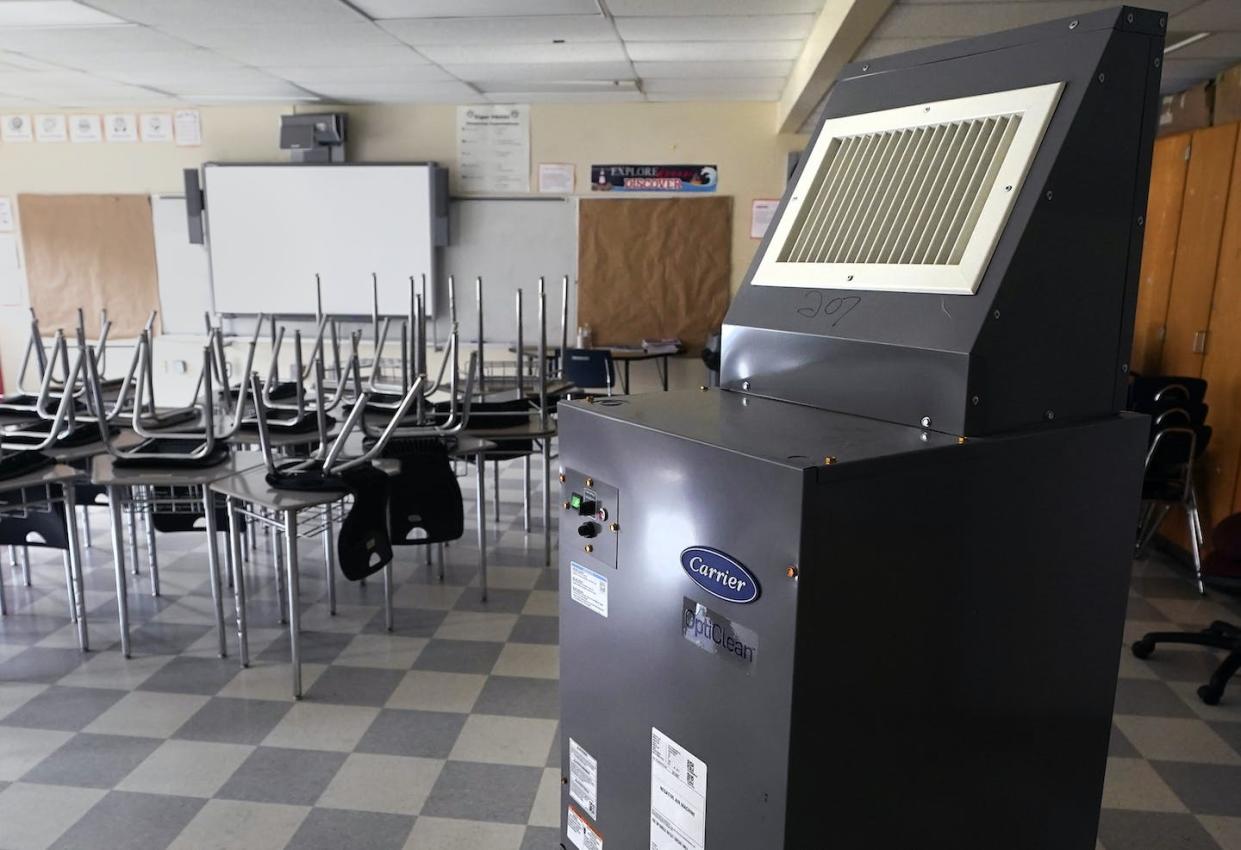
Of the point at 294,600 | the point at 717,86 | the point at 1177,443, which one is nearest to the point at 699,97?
the point at 717,86

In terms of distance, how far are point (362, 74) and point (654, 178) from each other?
212 centimetres

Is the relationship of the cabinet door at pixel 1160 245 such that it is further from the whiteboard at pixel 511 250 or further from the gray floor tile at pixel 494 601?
the whiteboard at pixel 511 250

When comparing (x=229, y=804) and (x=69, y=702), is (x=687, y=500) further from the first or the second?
(x=69, y=702)

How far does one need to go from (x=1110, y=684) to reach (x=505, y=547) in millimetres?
3269

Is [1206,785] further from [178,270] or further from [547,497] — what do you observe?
[178,270]

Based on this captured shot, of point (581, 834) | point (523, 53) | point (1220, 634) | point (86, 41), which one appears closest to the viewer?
point (581, 834)

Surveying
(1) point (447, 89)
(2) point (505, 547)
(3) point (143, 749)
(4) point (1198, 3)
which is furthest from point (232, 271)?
(4) point (1198, 3)

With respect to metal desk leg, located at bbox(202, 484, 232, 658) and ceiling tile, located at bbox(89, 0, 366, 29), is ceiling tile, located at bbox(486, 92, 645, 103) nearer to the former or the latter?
ceiling tile, located at bbox(89, 0, 366, 29)

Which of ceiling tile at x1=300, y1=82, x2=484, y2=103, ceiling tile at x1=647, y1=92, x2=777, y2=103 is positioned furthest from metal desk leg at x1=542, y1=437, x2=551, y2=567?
ceiling tile at x1=647, y1=92, x2=777, y2=103

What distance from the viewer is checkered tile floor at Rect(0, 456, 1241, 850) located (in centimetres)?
211

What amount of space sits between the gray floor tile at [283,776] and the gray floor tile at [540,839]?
0.58 meters

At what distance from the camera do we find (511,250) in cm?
652

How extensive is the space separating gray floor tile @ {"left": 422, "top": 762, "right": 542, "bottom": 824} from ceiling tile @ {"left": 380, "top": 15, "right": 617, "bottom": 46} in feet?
10.7

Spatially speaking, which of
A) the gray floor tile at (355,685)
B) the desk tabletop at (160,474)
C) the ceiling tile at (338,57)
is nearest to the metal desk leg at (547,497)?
the gray floor tile at (355,685)
